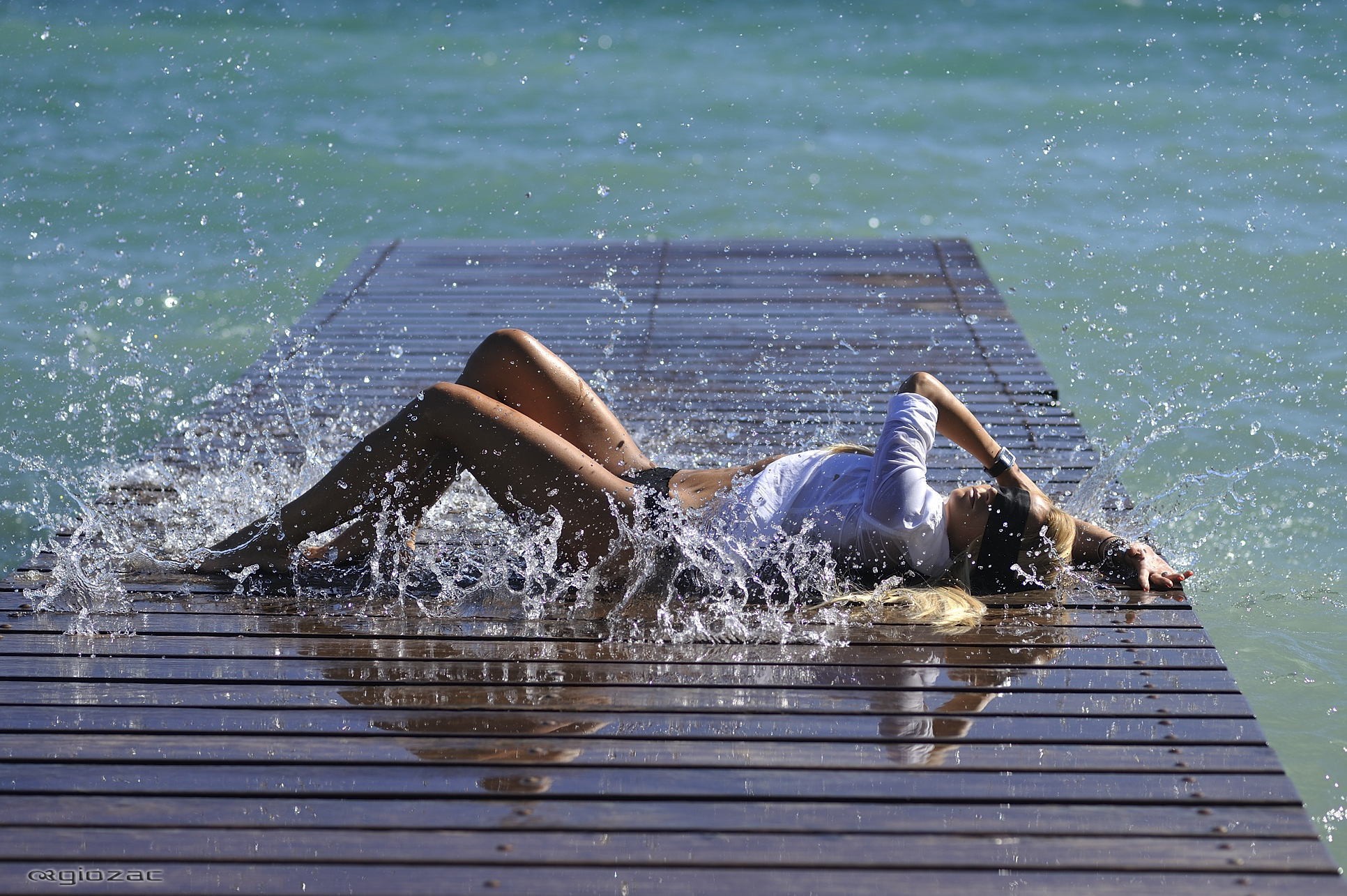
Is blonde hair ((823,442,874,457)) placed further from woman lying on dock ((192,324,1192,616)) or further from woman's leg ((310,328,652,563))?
woman's leg ((310,328,652,563))

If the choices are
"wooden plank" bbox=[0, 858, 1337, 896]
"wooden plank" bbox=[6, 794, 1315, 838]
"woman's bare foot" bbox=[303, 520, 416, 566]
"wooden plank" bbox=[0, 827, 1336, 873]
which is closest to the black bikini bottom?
"woman's bare foot" bbox=[303, 520, 416, 566]

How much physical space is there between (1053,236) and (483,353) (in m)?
8.03

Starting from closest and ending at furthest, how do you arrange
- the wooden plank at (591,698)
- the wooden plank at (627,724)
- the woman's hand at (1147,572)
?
the wooden plank at (627,724), the wooden plank at (591,698), the woman's hand at (1147,572)

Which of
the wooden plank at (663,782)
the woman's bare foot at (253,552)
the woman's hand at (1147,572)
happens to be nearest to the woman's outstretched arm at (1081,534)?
the woman's hand at (1147,572)

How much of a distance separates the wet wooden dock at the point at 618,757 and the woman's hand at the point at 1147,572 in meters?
0.06

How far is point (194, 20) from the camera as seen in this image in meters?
17.8

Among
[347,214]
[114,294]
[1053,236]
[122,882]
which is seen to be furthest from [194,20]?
[122,882]

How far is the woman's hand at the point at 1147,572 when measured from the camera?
4.27 meters

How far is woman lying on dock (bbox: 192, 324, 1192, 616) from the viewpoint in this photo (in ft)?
13.1

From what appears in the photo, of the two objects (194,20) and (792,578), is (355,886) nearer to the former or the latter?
(792,578)

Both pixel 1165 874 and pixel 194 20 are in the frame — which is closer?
pixel 1165 874

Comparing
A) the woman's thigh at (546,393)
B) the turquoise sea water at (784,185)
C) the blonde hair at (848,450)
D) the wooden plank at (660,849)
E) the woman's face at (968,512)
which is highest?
the woman's thigh at (546,393)

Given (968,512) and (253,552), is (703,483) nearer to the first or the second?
(968,512)

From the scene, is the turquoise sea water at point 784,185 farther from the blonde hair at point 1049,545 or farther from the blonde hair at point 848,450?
the blonde hair at point 848,450
